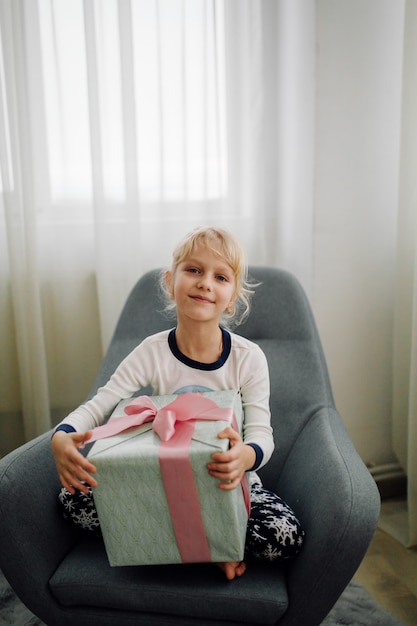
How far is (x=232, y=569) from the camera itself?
1.05 metres

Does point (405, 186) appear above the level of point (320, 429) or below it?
above

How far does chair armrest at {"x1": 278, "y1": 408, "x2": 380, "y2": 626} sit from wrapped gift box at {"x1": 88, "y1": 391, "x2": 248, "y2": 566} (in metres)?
0.13

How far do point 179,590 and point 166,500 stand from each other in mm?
200

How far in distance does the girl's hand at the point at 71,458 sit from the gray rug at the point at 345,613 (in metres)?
0.59

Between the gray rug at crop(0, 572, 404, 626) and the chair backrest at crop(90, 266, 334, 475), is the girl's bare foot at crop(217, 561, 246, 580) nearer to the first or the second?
the chair backrest at crop(90, 266, 334, 475)

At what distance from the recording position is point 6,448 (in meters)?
1.94

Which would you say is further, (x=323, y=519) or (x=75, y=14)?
(x=75, y=14)

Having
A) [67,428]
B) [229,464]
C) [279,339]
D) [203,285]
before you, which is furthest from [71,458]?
[279,339]

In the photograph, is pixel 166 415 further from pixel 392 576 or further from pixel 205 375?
pixel 392 576

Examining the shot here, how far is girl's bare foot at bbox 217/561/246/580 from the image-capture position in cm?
104

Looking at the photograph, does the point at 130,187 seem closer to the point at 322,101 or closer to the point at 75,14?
the point at 75,14

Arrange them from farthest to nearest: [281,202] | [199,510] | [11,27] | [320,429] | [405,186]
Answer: [281,202] → [405,186] → [11,27] → [320,429] → [199,510]

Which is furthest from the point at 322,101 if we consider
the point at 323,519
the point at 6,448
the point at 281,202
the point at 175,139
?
the point at 6,448

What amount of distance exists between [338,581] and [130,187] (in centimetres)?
124
